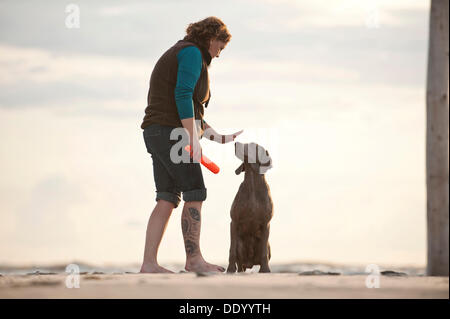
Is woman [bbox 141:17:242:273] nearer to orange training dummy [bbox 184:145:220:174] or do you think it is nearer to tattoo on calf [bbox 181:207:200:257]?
tattoo on calf [bbox 181:207:200:257]

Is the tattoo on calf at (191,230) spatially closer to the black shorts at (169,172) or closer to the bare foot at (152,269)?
the black shorts at (169,172)

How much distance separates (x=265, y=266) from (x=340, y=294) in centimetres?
262

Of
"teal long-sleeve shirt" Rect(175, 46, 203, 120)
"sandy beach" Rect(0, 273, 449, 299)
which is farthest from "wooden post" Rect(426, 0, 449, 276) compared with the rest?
"teal long-sleeve shirt" Rect(175, 46, 203, 120)

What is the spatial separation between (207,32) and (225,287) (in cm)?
301

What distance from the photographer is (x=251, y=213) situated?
791 centimetres

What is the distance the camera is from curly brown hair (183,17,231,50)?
7715mm

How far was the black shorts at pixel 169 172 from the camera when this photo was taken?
7.47 metres

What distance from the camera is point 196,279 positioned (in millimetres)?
6355

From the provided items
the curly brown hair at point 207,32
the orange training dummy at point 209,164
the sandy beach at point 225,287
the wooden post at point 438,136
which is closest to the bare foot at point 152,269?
the sandy beach at point 225,287

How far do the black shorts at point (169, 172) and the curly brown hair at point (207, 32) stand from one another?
1003 millimetres

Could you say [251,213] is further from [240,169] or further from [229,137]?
[229,137]
